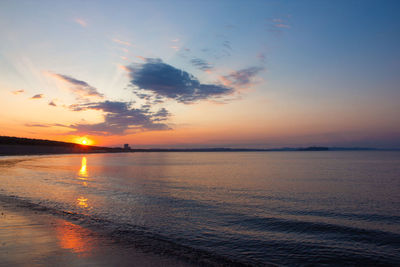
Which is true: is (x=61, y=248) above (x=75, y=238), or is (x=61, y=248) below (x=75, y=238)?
above

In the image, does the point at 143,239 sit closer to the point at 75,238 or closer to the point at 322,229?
the point at 75,238

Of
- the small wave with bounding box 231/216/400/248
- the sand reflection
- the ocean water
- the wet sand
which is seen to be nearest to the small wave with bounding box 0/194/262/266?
the ocean water

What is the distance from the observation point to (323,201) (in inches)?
969

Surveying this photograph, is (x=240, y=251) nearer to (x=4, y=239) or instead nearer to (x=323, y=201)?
(x=4, y=239)

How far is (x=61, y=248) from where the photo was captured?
1060 centimetres

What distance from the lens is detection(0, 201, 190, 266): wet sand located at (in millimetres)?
9318

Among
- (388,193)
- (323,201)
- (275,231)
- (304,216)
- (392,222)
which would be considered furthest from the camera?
(388,193)

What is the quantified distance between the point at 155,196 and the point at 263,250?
16.0m

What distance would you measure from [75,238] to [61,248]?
155cm

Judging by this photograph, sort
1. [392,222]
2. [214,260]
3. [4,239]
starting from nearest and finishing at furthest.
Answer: [214,260]
[4,239]
[392,222]

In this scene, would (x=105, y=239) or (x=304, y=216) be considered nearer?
(x=105, y=239)

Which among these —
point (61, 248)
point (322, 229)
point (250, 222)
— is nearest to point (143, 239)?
point (61, 248)

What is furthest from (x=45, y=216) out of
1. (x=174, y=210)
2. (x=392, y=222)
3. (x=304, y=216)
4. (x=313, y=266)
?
(x=392, y=222)

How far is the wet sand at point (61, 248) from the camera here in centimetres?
932
